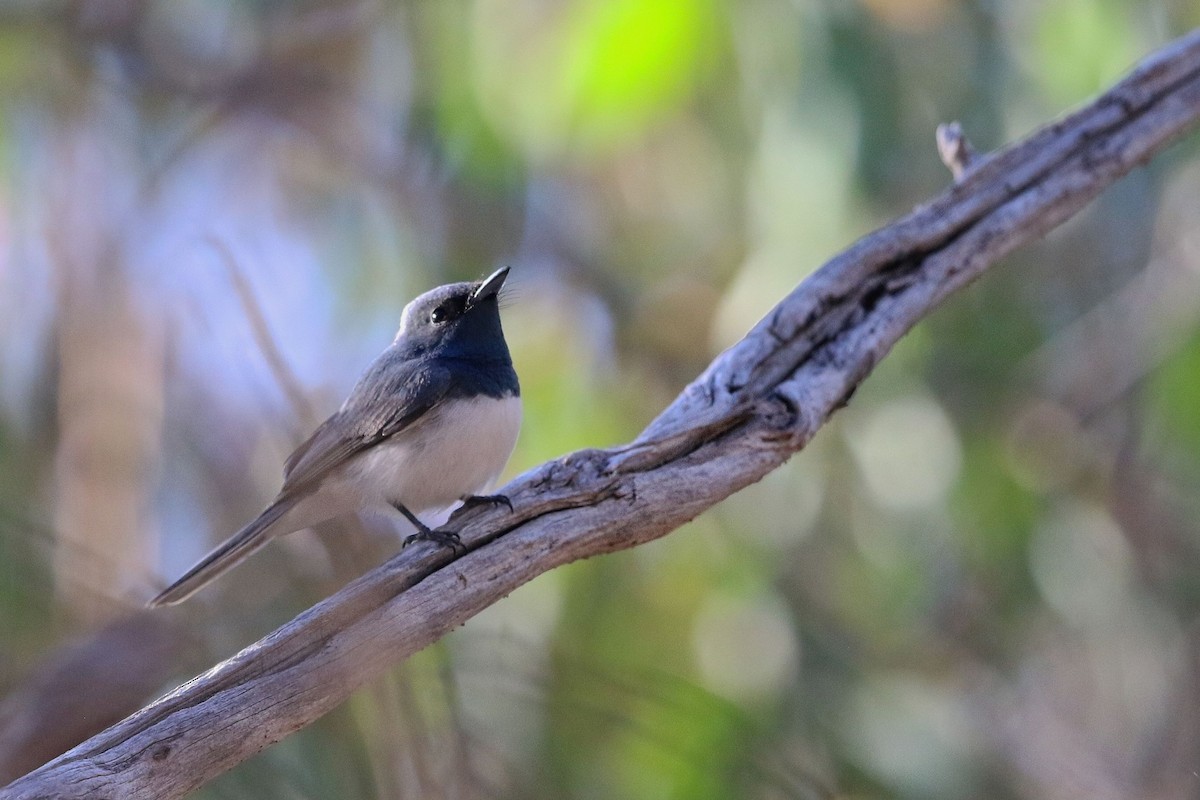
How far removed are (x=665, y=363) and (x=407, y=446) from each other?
229cm

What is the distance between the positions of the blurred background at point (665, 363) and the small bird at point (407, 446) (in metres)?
0.18

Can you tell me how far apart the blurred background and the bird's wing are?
162 millimetres

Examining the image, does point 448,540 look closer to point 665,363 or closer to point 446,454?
point 446,454

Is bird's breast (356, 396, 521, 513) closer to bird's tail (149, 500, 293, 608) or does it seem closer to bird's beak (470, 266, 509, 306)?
bird's tail (149, 500, 293, 608)

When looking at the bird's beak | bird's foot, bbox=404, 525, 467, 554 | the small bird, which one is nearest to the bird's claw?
bird's foot, bbox=404, 525, 467, 554

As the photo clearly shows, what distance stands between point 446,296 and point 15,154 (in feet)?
9.99

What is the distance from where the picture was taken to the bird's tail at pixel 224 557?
308cm

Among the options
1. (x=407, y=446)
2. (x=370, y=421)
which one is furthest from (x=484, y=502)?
(x=370, y=421)

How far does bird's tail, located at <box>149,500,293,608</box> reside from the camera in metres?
3.08

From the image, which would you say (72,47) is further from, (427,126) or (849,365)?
(849,365)

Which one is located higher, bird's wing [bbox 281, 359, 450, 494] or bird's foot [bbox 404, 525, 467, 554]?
bird's wing [bbox 281, 359, 450, 494]

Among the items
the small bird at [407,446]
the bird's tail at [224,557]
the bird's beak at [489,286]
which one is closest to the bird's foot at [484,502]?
the small bird at [407,446]

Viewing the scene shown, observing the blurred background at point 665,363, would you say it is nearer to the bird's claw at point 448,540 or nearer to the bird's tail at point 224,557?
the bird's tail at point 224,557

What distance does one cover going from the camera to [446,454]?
3.22 m
